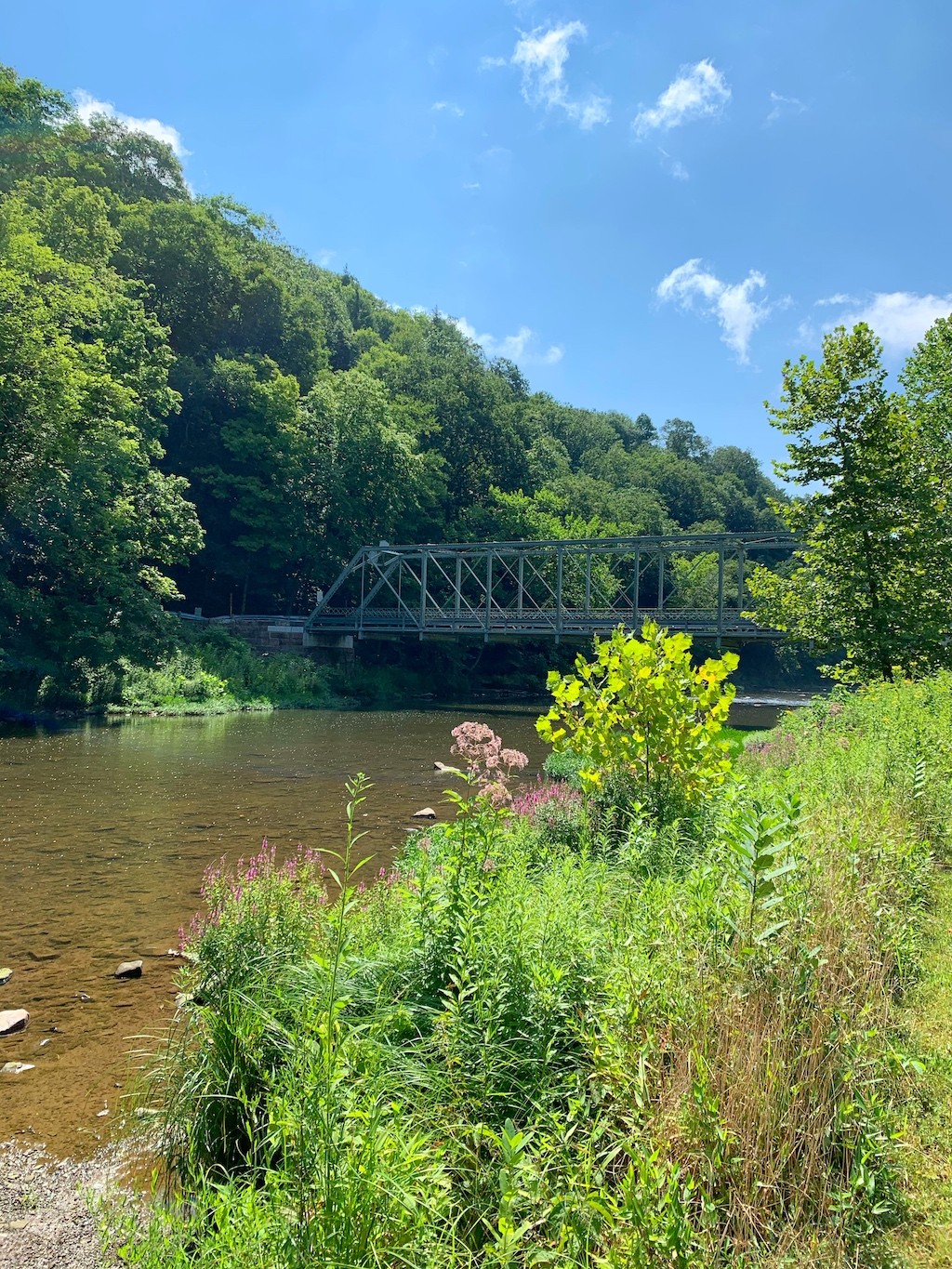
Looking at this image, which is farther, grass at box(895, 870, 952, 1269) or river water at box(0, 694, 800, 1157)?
river water at box(0, 694, 800, 1157)

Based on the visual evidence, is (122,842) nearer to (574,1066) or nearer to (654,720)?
(654,720)

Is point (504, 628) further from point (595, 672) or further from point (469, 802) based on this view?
point (469, 802)

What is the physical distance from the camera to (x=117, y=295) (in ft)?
107

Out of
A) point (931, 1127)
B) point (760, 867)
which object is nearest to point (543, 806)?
point (760, 867)

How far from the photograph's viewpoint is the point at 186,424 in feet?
151

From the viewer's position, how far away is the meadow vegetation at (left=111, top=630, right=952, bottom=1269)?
2605mm

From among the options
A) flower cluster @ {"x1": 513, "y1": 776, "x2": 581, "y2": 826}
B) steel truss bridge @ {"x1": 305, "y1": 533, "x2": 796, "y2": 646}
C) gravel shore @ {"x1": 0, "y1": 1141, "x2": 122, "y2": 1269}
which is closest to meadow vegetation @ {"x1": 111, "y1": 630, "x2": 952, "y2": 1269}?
gravel shore @ {"x1": 0, "y1": 1141, "x2": 122, "y2": 1269}

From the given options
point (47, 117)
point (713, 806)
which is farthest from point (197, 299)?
point (713, 806)

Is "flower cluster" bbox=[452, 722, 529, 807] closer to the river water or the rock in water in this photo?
the river water

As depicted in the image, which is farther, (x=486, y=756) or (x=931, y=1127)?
(x=486, y=756)

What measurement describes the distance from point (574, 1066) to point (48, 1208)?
273 cm

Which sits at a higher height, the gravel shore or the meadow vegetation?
the meadow vegetation

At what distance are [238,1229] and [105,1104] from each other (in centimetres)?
271

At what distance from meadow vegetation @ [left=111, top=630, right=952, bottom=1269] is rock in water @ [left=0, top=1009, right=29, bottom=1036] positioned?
54.5 inches
